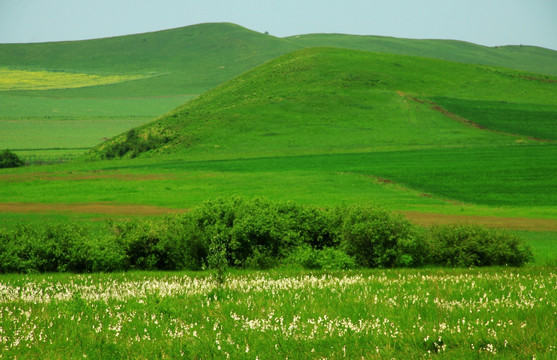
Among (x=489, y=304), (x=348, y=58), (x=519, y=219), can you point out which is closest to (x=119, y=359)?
(x=489, y=304)

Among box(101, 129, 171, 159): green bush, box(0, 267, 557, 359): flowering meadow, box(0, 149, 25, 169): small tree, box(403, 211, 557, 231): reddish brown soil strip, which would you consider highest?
box(0, 267, 557, 359): flowering meadow

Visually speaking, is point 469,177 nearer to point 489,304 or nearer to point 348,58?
point 489,304

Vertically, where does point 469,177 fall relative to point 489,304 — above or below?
below

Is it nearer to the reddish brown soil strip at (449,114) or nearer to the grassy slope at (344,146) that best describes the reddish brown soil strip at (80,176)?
the grassy slope at (344,146)

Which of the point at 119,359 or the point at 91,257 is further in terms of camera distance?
the point at 91,257

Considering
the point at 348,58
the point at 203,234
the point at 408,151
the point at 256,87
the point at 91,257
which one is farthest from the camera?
the point at 348,58

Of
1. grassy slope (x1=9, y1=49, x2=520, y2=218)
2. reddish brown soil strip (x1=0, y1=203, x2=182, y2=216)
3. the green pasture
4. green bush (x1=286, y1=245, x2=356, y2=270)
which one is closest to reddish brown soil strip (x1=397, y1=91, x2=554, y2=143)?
grassy slope (x1=9, y1=49, x2=520, y2=218)

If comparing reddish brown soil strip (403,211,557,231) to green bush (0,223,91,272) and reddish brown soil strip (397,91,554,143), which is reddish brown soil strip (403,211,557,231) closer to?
green bush (0,223,91,272)

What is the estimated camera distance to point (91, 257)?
2069 centimetres

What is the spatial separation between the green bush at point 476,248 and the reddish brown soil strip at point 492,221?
14.7m

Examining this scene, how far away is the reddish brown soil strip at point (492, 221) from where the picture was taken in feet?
123

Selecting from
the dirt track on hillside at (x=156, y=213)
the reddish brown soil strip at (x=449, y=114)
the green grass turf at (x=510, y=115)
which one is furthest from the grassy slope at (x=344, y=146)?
the green grass turf at (x=510, y=115)

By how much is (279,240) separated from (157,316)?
38.4 feet

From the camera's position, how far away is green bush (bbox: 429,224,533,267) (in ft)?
69.5
